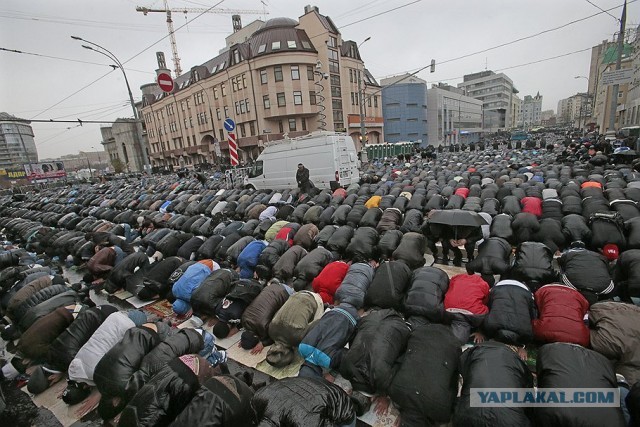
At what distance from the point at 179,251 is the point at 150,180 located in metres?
19.3

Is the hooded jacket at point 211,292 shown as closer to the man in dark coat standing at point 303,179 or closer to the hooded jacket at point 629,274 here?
the hooded jacket at point 629,274

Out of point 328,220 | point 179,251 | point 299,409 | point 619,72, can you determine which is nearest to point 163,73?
point 179,251

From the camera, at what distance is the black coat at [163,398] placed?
2596 mm

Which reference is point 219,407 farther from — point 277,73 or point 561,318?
point 277,73

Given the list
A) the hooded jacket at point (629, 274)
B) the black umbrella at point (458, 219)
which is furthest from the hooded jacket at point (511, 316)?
the black umbrella at point (458, 219)

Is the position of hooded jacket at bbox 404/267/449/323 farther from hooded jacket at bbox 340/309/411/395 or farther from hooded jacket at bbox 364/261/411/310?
hooded jacket at bbox 340/309/411/395

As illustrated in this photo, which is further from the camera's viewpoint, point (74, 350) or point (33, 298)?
point (33, 298)

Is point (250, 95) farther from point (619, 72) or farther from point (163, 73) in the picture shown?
point (619, 72)

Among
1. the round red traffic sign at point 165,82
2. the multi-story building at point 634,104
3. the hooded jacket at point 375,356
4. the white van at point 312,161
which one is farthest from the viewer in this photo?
the multi-story building at point 634,104

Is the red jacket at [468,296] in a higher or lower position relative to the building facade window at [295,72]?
lower

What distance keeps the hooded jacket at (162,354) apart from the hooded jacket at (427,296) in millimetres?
2854

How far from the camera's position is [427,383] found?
2.73 m

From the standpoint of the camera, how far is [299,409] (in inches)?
96.0

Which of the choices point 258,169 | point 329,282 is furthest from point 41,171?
point 329,282
